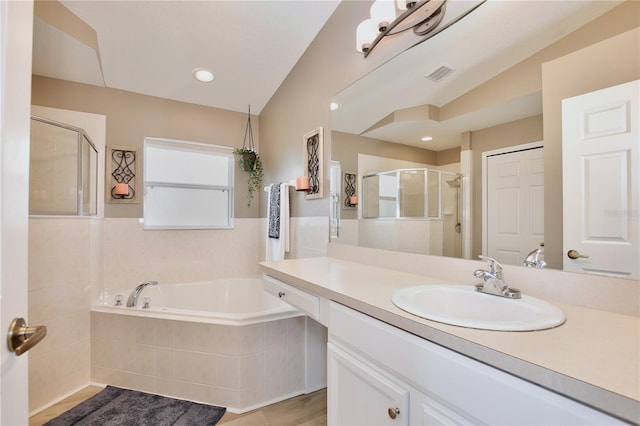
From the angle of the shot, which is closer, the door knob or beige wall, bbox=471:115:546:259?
the door knob

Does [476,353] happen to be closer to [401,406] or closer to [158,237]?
[401,406]

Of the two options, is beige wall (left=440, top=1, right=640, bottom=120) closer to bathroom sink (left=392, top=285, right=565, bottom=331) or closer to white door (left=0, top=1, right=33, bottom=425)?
bathroom sink (left=392, top=285, right=565, bottom=331)

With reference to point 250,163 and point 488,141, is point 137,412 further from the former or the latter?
point 488,141

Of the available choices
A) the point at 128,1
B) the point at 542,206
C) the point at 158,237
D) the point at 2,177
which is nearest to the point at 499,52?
the point at 542,206

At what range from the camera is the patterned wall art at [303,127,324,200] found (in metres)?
2.14

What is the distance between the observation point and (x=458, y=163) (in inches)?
48.6

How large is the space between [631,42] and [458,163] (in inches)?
22.7

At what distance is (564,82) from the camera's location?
0.92 meters

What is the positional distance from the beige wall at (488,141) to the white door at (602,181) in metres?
0.09

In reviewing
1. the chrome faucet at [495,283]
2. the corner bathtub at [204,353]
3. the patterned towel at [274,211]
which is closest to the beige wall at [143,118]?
the patterned towel at [274,211]

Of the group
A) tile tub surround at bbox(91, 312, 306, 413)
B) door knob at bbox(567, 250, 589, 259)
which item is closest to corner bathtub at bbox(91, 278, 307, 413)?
tile tub surround at bbox(91, 312, 306, 413)

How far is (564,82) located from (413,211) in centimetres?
77

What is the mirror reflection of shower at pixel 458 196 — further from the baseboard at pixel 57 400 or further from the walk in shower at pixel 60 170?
the baseboard at pixel 57 400

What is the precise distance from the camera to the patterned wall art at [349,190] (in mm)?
1875
